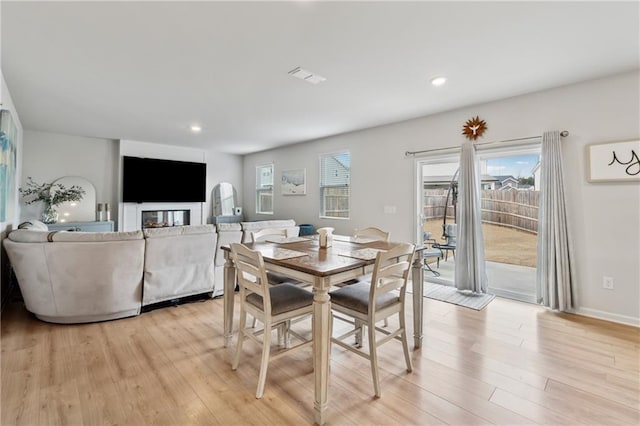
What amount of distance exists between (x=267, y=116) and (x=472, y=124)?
109 inches

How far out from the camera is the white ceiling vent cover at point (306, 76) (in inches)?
110

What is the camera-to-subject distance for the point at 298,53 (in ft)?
8.16

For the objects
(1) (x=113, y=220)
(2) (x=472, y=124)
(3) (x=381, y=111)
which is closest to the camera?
(2) (x=472, y=124)

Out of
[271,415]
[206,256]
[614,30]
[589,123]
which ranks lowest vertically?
[271,415]

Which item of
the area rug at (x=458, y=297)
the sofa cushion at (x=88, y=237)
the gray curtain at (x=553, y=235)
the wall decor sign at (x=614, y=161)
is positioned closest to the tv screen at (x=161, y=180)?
the sofa cushion at (x=88, y=237)

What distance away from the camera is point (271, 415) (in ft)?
5.39

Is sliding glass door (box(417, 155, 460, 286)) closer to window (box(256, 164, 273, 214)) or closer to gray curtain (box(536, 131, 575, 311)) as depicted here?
gray curtain (box(536, 131, 575, 311))

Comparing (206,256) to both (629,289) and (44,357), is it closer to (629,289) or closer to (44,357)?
(44,357)

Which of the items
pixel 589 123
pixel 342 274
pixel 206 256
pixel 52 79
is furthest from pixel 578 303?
pixel 52 79

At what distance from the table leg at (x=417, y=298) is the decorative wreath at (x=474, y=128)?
2261 mm

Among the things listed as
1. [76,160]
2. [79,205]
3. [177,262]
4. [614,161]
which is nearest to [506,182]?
[614,161]

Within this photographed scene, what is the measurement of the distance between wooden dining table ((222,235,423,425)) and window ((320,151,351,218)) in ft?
8.31

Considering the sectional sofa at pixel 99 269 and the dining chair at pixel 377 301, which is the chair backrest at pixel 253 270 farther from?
the sectional sofa at pixel 99 269

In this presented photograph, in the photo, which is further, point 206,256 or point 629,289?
point 206,256
